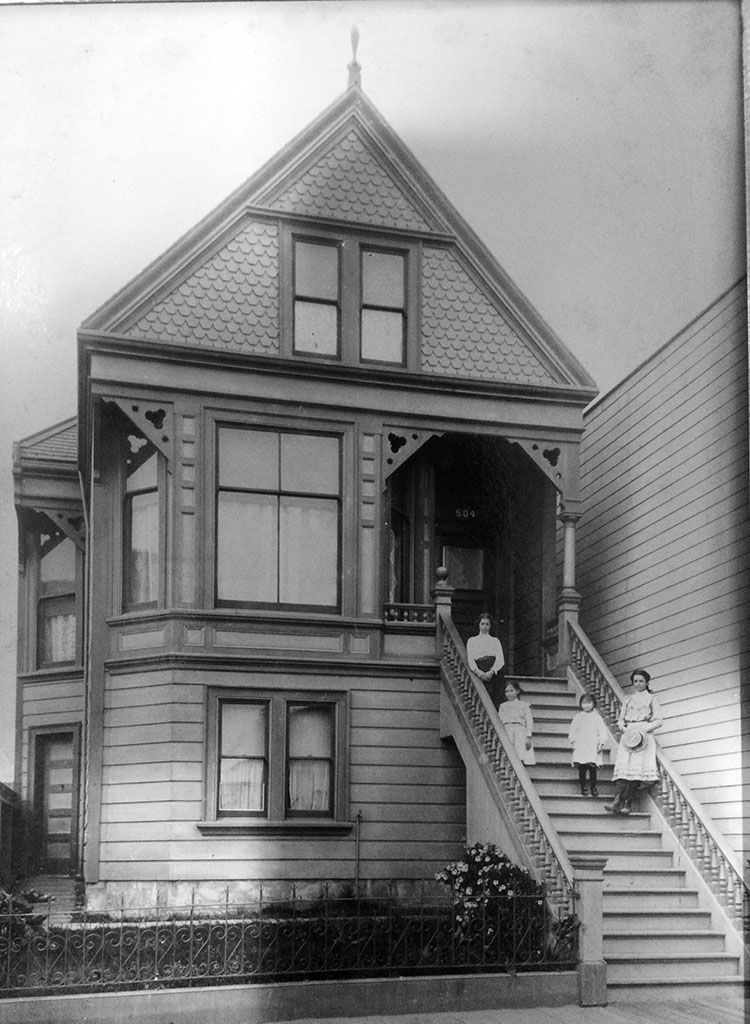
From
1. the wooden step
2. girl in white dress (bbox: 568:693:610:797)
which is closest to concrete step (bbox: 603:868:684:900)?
the wooden step

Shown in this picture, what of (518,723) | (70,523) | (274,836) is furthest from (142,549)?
(518,723)

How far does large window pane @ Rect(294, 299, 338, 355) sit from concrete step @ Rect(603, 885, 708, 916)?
5465 mm

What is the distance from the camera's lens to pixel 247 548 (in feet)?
36.6

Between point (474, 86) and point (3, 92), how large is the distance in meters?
3.89

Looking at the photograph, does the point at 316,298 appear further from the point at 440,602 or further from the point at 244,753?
the point at 244,753

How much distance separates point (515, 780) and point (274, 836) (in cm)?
219

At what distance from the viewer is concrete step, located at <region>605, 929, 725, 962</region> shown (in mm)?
10422

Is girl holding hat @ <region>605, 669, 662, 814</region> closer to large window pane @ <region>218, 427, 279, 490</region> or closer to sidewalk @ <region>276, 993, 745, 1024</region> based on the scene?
sidewalk @ <region>276, 993, 745, 1024</region>

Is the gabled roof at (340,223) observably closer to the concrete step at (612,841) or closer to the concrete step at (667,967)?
the concrete step at (612,841)

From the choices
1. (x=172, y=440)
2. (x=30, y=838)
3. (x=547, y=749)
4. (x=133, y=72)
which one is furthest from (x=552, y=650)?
(x=133, y=72)

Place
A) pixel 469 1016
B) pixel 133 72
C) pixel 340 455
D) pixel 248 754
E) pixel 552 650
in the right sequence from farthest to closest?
1. pixel 552 650
2. pixel 340 455
3. pixel 248 754
4. pixel 133 72
5. pixel 469 1016

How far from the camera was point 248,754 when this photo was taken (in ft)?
35.9

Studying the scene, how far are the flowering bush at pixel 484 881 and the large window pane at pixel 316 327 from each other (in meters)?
4.70

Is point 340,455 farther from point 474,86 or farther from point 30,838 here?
point 30,838
